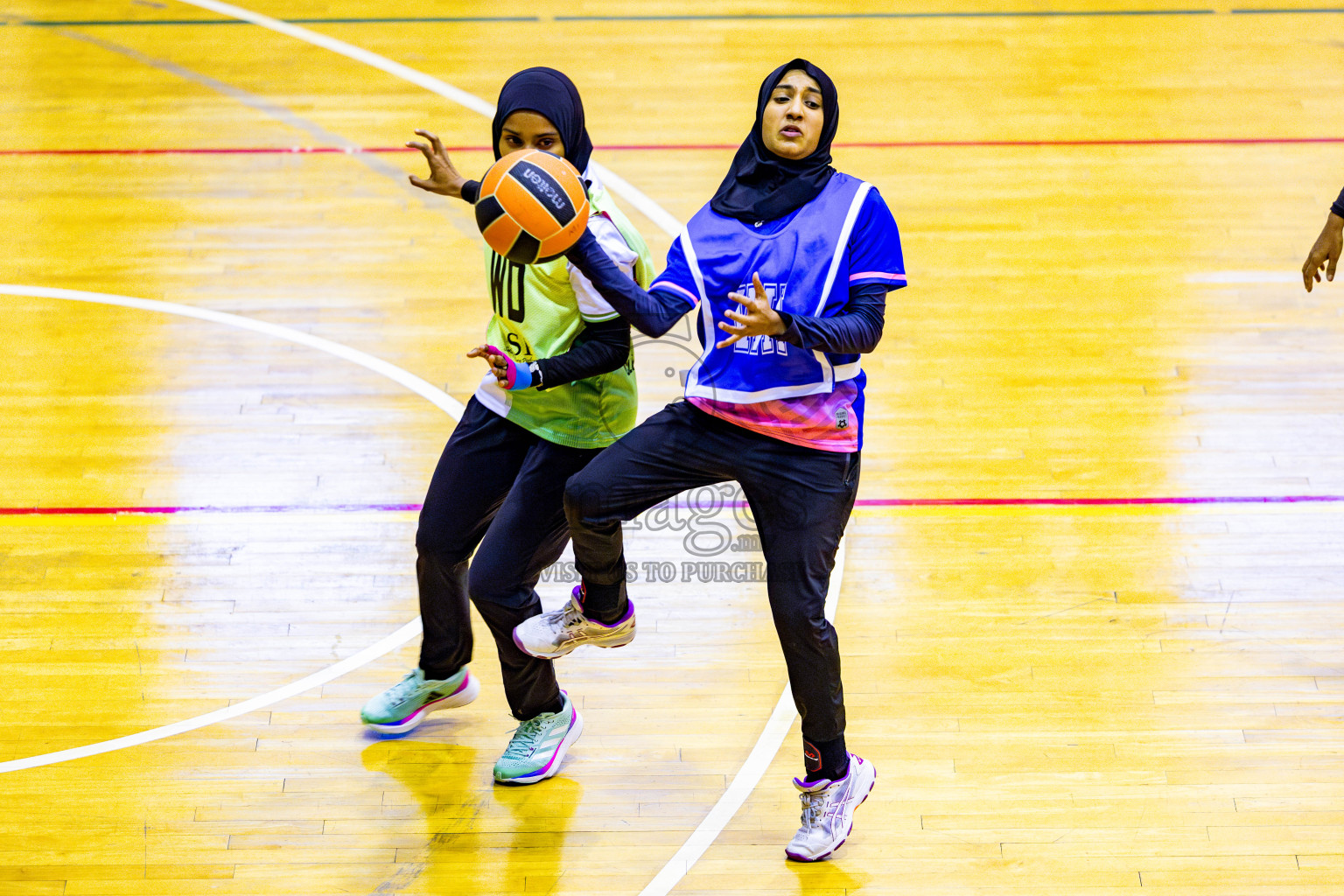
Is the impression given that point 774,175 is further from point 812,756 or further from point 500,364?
point 812,756

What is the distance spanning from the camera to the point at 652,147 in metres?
6.98

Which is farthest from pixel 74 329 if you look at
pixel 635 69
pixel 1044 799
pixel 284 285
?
pixel 1044 799

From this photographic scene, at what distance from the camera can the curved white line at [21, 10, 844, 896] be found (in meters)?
3.68

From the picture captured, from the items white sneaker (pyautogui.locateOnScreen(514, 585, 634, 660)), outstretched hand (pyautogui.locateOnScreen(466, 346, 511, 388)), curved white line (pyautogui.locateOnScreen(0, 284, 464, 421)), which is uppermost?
outstretched hand (pyautogui.locateOnScreen(466, 346, 511, 388))

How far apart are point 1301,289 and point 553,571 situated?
12.0 ft

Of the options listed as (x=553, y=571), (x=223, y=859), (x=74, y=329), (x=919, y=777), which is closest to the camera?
(x=223, y=859)

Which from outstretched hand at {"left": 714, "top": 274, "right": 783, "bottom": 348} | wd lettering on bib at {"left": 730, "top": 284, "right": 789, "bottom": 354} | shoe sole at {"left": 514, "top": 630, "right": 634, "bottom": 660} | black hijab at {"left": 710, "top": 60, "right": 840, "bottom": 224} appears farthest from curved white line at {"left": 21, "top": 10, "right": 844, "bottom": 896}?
black hijab at {"left": 710, "top": 60, "right": 840, "bottom": 224}

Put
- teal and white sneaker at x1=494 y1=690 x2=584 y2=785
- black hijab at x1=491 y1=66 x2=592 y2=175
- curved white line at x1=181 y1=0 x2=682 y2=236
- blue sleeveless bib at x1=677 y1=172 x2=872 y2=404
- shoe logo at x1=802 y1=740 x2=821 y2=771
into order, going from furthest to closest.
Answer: curved white line at x1=181 y1=0 x2=682 y2=236, teal and white sneaker at x1=494 y1=690 x2=584 y2=785, shoe logo at x1=802 y1=740 x2=821 y2=771, black hijab at x1=491 y1=66 x2=592 y2=175, blue sleeveless bib at x1=677 y1=172 x2=872 y2=404

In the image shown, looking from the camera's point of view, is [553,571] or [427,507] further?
[553,571]

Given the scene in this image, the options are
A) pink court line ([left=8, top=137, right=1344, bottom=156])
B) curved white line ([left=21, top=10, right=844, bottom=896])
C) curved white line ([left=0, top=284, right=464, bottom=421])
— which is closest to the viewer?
curved white line ([left=21, top=10, right=844, bottom=896])

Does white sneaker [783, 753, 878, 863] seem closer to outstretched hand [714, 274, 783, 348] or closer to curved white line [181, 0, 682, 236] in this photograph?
outstretched hand [714, 274, 783, 348]

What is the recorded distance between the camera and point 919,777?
391 centimetres

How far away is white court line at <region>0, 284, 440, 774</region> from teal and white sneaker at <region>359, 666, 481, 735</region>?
0.94 ft

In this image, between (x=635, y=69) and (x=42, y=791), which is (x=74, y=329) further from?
(x=635, y=69)
